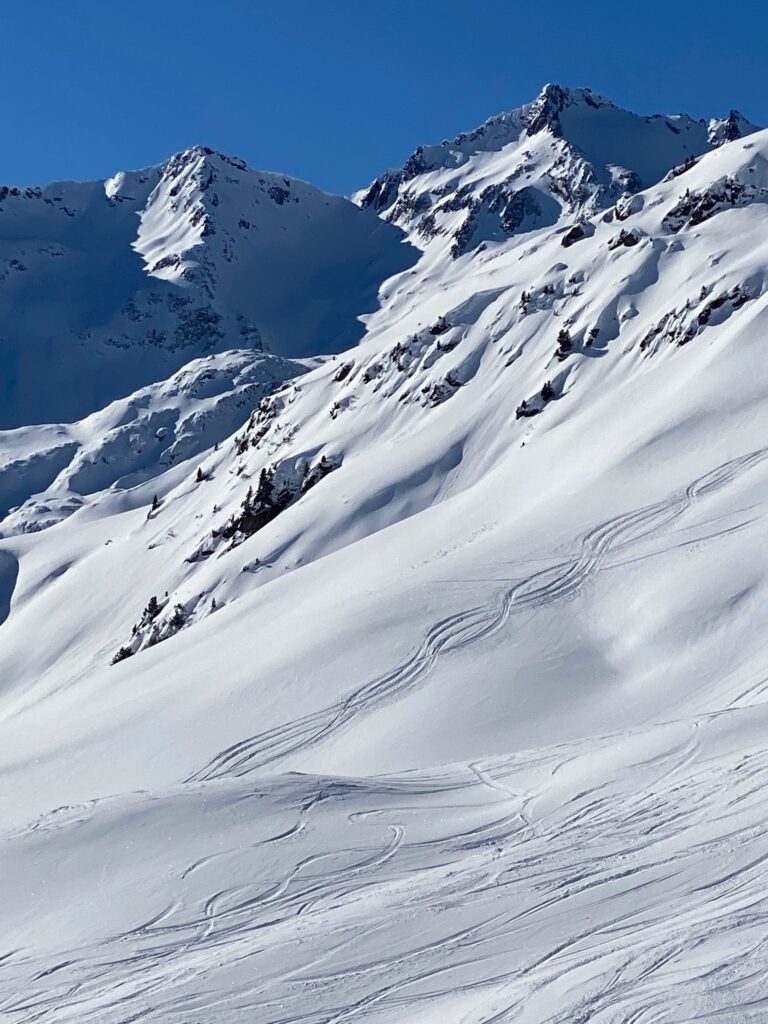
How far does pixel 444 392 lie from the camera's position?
180ft

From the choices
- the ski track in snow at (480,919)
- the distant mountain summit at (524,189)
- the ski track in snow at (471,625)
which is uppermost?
the distant mountain summit at (524,189)

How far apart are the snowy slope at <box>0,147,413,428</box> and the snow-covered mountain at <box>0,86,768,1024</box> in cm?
9218

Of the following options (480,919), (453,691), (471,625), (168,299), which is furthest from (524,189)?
(480,919)

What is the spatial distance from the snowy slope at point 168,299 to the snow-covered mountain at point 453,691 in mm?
92181

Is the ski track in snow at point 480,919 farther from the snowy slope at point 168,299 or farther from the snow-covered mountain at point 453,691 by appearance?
the snowy slope at point 168,299

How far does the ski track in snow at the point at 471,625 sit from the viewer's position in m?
23.2

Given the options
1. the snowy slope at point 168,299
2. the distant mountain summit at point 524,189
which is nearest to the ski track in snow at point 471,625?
the snowy slope at point 168,299

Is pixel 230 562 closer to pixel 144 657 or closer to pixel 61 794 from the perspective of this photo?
pixel 144 657

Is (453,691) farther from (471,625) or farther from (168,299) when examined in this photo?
(168,299)

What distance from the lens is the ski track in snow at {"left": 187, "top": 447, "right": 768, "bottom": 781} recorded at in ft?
76.3

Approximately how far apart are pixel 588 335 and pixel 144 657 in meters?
26.0

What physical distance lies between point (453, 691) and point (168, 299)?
154695 millimetres

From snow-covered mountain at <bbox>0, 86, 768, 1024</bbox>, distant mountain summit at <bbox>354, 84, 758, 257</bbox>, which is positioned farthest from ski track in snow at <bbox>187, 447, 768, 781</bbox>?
distant mountain summit at <bbox>354, 84, 758, 257</bbox>

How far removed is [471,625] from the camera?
2567cm
